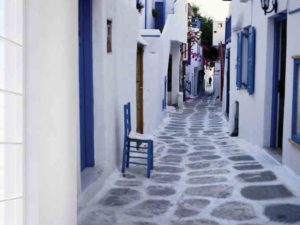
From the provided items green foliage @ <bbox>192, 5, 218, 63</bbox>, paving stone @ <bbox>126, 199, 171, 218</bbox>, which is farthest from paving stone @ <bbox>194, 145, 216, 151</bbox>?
green foliage @ <bbox>192, 5, 218, 63</bbox>

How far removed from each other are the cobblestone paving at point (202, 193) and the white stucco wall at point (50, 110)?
62.9 inches

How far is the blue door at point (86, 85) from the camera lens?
18.4 ft

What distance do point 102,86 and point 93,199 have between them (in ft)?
4.99

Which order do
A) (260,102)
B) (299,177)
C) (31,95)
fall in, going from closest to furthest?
(31,95) < (299,177) < (260,102)

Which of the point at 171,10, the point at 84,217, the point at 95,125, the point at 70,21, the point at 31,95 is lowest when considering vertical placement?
the point at 84,217

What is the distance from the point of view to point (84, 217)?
4617 millimetres

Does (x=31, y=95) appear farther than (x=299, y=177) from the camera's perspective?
No

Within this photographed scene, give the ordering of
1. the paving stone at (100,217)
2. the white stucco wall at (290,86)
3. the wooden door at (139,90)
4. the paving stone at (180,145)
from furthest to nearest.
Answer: the wooden door at (139,90), the paving stone at (180,145), the white stucco wall at (290,86), the paving stone at (100,217)

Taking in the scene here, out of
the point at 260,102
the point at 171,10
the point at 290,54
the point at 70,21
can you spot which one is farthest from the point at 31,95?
the point at 171,10

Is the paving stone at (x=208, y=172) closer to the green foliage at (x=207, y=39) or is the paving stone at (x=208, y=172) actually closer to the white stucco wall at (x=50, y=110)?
the white stucco wall at (x=50, y=110)

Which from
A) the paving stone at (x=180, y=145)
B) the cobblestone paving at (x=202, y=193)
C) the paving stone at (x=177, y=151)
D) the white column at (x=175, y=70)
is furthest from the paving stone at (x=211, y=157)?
the white column at (x=175, y=70)

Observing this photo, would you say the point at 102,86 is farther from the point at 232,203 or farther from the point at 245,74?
the point at 245,74

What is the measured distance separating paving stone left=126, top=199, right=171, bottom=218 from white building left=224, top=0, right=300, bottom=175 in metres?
1.94

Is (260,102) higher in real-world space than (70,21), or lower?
lower
